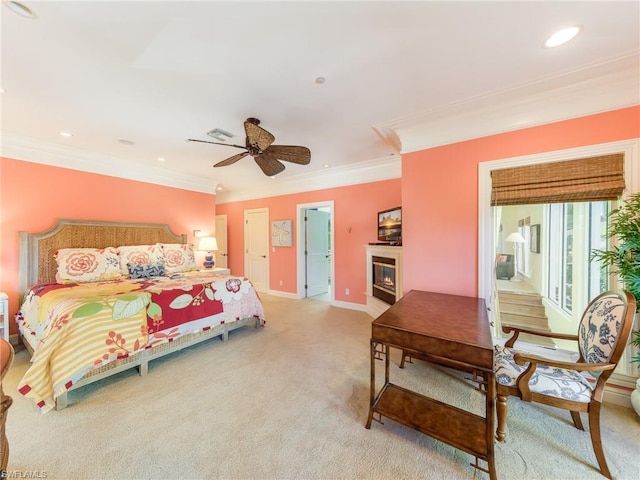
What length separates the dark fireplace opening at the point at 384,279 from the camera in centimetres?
365

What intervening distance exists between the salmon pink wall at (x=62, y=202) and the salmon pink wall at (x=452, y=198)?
165 inches

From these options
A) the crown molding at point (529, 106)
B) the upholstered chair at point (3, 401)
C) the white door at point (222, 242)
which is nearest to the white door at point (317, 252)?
the white door at point (222, 242)

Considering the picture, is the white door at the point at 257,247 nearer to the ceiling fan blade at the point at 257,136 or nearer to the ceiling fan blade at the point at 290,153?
the ceiling fan blade at the point at 290,153

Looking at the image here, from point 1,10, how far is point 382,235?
3959 mm

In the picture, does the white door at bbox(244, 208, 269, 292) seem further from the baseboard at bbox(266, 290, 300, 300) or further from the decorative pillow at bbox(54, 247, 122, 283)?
the decorative pillow at bbox(54, 247, 122, 283)

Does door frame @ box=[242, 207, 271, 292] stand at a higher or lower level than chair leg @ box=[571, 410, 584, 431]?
higher

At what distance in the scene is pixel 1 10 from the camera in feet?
4.43

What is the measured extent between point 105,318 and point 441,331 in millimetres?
2675

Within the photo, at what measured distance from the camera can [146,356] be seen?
→ 241 centimetres

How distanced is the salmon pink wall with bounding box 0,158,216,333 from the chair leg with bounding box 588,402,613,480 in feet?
18.3

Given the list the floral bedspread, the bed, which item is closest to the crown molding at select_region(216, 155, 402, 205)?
the bed

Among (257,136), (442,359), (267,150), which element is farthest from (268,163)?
(442,359)

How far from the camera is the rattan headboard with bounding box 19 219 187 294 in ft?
10.3

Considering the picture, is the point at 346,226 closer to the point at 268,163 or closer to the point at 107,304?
the point at 268,163
